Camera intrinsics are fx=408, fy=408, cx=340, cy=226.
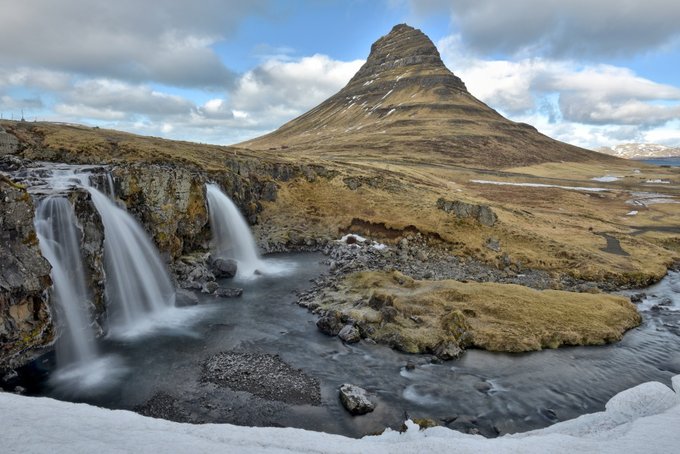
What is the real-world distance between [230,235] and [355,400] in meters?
31.6

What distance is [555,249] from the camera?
49.2 metres

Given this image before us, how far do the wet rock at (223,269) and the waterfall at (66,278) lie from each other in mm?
14121

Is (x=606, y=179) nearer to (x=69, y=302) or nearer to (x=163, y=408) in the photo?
(x=163, y=408)

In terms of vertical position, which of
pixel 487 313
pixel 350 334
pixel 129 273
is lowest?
pixel 350 334

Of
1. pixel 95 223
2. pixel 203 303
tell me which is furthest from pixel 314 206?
pixel 95 223

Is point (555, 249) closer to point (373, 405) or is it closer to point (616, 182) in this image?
point (373, 405)

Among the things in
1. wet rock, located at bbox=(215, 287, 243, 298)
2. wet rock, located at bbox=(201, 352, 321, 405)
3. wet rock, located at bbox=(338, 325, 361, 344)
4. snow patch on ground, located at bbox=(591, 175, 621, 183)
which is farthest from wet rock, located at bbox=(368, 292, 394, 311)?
snow patch on ground, located at bbox=(591, 175, 621, 183)

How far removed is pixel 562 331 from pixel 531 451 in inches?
635

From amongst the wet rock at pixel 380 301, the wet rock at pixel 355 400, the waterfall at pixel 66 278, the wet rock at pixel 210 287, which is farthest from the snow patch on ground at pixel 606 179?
the waterfall at pixel 66 278

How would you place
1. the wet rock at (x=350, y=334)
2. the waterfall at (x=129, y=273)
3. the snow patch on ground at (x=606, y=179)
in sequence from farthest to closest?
1. the snow patch on ground at (x=606, y=179)
2. the waterfall at (x=129, y=273)
3. the wet rock at (x=350, y=334)

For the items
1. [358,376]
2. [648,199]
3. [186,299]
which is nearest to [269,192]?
[186,299]

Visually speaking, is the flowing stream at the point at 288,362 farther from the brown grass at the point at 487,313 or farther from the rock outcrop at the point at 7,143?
the rock outcrop at the point at 7,143

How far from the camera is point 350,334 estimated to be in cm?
2762

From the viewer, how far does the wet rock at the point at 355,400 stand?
65.6 feet
